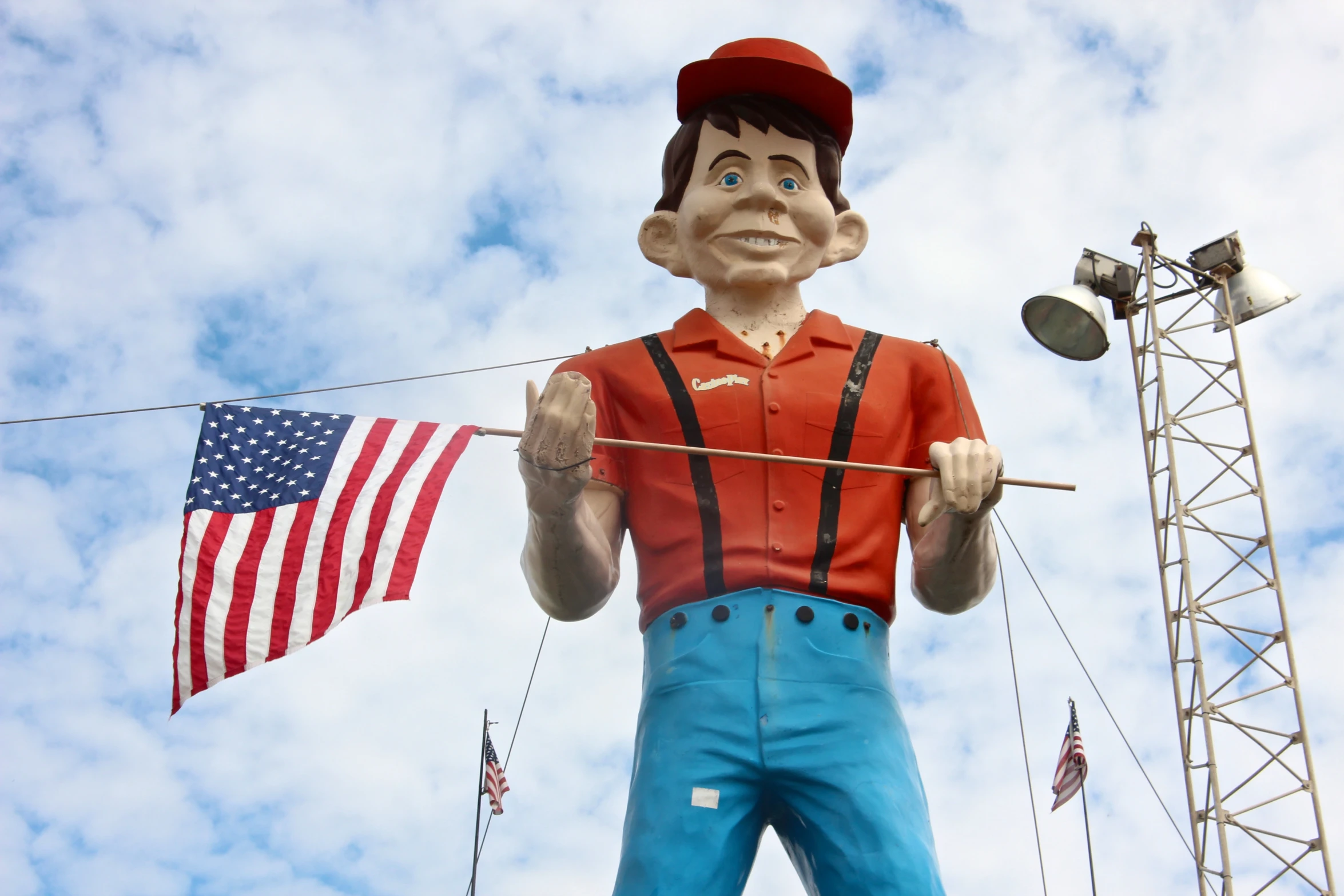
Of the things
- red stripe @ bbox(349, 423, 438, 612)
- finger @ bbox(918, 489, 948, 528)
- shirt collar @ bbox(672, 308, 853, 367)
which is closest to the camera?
finger @ bbox(918, 489, 948, 528)

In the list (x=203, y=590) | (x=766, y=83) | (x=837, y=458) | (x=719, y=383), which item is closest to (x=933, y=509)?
(x=837, y=458)

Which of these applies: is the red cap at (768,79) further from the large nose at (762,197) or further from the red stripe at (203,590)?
the red stripe at (203,590)

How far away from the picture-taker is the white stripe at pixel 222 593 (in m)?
4.48

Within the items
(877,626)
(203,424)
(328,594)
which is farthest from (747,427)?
(203,424)

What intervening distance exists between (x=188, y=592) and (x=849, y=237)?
266cm

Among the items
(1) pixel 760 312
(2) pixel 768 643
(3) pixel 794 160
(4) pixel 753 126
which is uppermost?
(4) pixel 753 126

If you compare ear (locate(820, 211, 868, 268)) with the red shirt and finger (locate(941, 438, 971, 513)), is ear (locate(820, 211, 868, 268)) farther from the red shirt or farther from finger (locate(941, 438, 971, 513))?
finger (locate(941, 438, 971, 513))

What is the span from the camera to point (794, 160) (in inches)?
190

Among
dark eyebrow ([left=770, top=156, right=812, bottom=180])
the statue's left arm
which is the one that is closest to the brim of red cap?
dark eyebrow ([left=770, top=156, right=812, bottom=180])

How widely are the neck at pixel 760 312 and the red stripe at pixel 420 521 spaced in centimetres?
107

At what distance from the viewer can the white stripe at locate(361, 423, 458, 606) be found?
470 centimetres

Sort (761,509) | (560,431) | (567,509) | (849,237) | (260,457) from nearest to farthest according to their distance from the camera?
1. (560,431)
2. (567,509)
3. (761,509)
4. (260,457)
5. (849,237)

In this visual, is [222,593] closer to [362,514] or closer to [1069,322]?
[362,514]

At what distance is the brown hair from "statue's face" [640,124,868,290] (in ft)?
0.09
